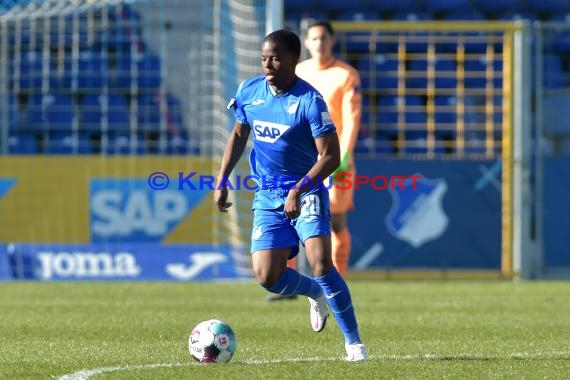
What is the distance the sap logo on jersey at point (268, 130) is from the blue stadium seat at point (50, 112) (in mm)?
9636

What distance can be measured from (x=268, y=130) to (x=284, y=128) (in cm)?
11

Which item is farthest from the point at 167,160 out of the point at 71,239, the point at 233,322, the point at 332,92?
the point at 233,322

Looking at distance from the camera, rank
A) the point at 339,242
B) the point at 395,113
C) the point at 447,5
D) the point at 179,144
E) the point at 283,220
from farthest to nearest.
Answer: the point at 447,5 < the point at 395,113 < the point at 179,144 < the point at 339,242 < the point at 283,220

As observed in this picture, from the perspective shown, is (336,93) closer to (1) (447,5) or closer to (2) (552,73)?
(2) (552,73)

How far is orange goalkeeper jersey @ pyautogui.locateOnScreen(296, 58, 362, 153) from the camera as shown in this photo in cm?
1071

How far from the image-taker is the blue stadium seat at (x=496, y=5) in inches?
796

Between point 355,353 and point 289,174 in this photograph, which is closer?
point 355,353

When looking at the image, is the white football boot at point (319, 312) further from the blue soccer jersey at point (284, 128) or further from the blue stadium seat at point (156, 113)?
the blue stadium seat at point (156, 113)

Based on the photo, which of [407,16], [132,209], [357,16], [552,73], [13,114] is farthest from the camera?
[407,16]

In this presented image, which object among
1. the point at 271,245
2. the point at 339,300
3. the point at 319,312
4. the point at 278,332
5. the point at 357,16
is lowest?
the point at 278,332

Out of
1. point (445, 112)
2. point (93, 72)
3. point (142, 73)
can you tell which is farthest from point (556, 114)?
point (93, 72)

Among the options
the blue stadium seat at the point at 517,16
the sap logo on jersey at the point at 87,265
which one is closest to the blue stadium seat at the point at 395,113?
the blue stadium seat at the point at 517,16

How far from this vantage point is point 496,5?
20.3 m

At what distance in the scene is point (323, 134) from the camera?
22.5ft
